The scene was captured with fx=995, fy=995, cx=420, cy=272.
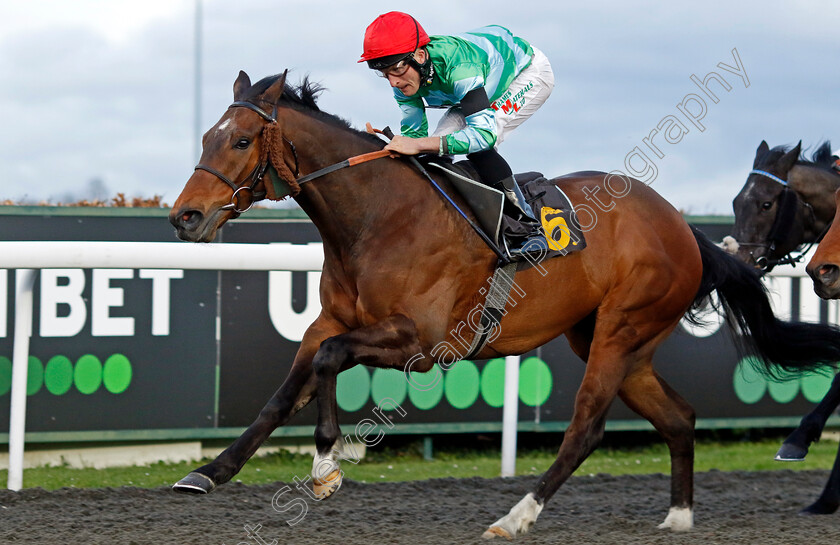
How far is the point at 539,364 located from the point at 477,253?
2.35m

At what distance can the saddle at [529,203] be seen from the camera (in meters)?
3.84

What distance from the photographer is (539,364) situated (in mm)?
6055

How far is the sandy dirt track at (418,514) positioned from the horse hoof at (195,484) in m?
0.36

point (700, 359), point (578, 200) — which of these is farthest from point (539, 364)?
point (578, 200)

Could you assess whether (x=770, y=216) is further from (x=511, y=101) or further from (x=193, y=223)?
(x=193, y=223)

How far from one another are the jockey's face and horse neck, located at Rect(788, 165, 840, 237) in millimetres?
2879

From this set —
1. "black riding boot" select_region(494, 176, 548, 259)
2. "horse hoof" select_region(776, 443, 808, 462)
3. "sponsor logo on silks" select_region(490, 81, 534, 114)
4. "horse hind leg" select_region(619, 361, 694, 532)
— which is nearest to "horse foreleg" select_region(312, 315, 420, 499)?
"black riding boot" select_region(494, 176, 548, 259)

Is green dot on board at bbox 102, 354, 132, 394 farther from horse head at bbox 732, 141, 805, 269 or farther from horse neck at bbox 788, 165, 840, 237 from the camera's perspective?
horse neck at bbox 788, 165, 840, 237

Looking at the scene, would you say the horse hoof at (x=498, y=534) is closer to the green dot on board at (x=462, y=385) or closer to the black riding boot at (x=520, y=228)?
the black riding boot at (x=520, y=228)

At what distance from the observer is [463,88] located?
3.71 metres

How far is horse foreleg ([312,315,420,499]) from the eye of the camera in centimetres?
337

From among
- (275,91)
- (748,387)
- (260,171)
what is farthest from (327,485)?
(748,387)

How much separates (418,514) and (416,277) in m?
1.23

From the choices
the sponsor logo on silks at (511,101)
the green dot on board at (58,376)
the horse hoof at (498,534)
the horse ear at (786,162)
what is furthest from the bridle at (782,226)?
the green dot on board at (58,376)
